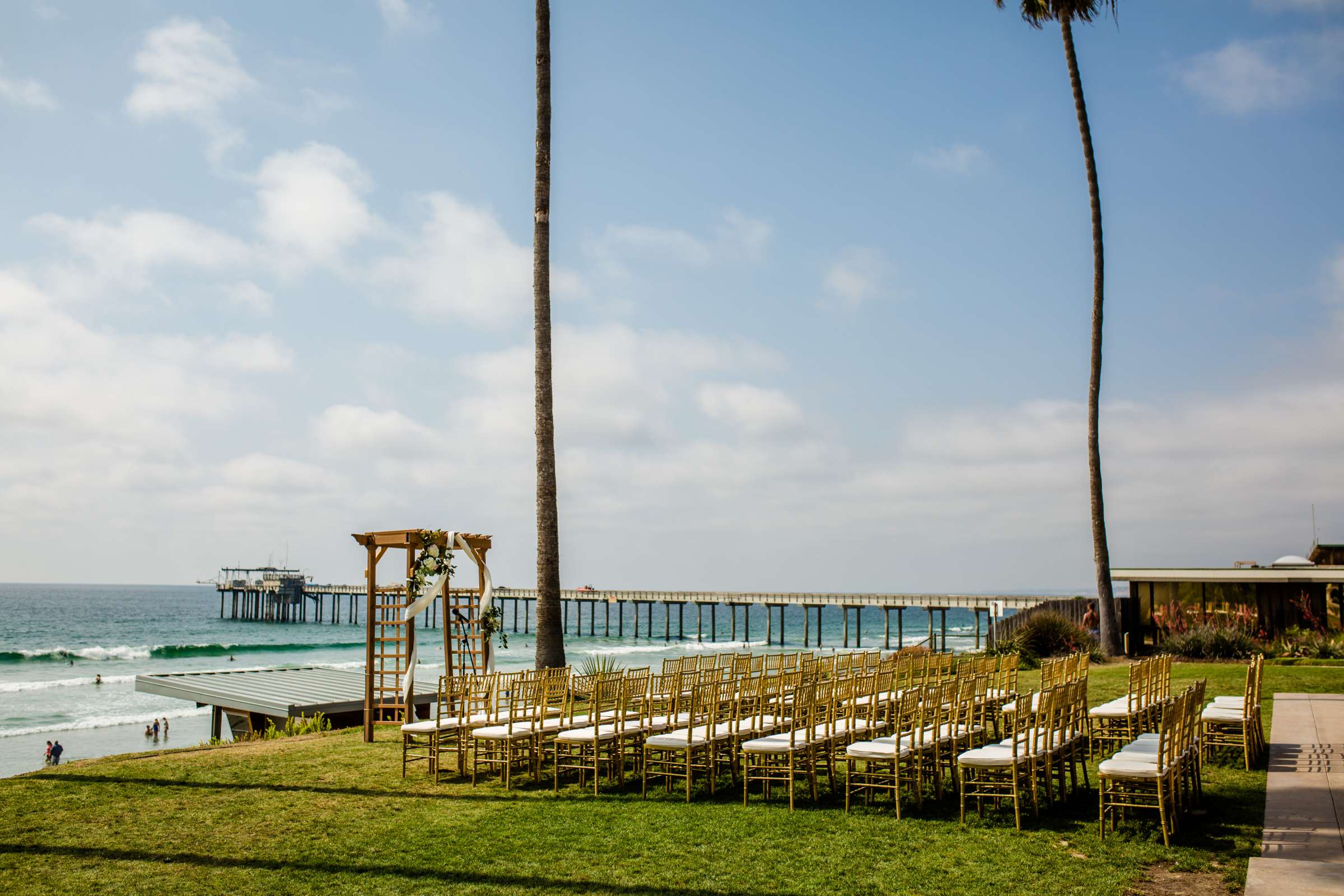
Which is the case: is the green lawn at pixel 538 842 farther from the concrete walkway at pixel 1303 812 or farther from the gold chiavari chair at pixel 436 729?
the gold chiavari chair at pixel 436 729

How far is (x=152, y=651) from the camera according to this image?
2295 inches

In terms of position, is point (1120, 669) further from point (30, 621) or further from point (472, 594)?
point (30, 621)

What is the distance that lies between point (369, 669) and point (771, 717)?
4996 mm

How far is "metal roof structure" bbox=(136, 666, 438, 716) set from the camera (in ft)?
46.8

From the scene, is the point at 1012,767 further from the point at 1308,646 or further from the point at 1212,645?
the point at 1308,646

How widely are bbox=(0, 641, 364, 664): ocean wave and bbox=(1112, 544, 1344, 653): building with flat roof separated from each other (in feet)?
166

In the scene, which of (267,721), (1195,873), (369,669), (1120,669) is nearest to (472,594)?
(369,669)

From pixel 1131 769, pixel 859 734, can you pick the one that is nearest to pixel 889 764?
pixel 859 734

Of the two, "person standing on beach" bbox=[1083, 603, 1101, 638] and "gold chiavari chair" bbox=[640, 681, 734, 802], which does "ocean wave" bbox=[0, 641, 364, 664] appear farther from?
"gold chiavari chair" bbox=[640, 681, 734, 802]

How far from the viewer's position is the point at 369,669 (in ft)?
37.7

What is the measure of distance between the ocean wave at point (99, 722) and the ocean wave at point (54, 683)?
10.5 metres

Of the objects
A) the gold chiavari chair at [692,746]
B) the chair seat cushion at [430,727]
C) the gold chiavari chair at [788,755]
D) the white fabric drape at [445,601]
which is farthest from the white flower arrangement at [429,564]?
the gold chiavari chair at [788,755]

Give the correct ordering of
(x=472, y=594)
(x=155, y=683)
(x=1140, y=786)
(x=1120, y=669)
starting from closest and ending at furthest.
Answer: (x=1140, y=786)
(x=472, y=594)
(x=155, y=683)
(x=1120, y=669)

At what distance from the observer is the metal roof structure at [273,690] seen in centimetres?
1427
